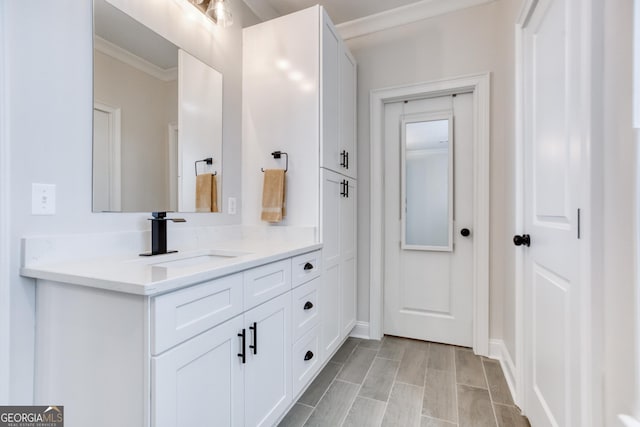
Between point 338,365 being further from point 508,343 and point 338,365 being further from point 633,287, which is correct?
point 633,287

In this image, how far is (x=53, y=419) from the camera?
987mm

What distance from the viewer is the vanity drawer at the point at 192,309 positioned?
2.65ft

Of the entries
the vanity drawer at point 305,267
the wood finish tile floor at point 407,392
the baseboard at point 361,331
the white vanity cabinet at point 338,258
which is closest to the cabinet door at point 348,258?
the white vanity cabinet at point 338,258

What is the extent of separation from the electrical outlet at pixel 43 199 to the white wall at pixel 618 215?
1.84m

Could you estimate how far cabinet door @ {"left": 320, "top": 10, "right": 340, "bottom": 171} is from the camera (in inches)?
74.7

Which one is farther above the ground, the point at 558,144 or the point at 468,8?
the point at 468,8

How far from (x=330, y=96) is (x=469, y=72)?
45.3 inches

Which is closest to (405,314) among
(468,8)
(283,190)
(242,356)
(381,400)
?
(381,400)

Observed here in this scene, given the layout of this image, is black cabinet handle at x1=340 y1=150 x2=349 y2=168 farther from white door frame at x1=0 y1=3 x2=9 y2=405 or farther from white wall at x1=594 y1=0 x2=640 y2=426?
white door frame at x1=0 y1=3 x2=9 y2=405

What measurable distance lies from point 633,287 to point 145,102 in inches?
77.7

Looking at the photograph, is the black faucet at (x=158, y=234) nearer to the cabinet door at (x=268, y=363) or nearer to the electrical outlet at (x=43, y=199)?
the electrical outlet at (x=43, y=199)

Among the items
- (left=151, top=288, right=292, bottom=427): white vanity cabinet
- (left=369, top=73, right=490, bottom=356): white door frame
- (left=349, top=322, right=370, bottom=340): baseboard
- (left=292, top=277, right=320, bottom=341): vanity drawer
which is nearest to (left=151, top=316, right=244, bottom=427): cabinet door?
(left=151, top=288, right=292, bottom=427): white vanity cabinet

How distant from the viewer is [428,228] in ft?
8.16

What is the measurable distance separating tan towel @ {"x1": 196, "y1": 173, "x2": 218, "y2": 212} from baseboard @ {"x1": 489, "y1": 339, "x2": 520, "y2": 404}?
83.0 inches
